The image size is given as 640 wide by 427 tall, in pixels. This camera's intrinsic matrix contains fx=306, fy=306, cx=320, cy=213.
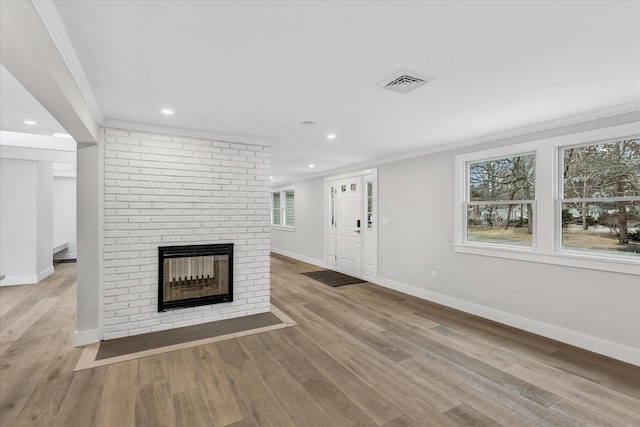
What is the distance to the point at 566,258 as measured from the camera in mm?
3172

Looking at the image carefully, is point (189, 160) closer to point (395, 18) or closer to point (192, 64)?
point (192, 64)

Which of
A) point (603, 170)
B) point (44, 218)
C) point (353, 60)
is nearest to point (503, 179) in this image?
point (603, 170)

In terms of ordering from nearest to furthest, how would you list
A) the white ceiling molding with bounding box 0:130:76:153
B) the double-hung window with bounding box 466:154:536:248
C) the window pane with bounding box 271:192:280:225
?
the double-hung window with bounding box 466:154:536:248
the white ceiling molding with bounding box 0:130:76:153
the window pane with bounding box 271:192:280:225

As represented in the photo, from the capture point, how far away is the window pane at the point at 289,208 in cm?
905

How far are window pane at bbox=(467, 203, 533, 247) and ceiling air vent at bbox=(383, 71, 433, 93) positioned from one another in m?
2.28

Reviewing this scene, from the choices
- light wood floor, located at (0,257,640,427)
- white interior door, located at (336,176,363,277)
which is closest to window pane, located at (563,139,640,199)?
light wood floor, located at (0,257,640,427)

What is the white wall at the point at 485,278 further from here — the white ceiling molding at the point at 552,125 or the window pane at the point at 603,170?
the window pane at the point at 603,170

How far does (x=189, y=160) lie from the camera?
12.1 ft

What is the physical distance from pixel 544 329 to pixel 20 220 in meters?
8.25

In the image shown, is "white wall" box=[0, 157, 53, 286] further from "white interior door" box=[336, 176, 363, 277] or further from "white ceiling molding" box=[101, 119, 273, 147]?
"white interior door" box=[336, 176, 363, 277]

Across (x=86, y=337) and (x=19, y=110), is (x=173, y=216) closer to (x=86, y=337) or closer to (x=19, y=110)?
(x=86, y=337)

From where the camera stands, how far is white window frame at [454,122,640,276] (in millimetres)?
2848

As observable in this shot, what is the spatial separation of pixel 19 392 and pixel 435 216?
477 centimetres

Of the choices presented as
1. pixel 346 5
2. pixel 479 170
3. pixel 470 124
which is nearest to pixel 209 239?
pixel 346 5
